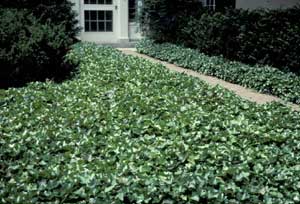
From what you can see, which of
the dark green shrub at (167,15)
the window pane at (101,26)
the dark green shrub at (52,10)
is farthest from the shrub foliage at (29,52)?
the window pane at (101,26)

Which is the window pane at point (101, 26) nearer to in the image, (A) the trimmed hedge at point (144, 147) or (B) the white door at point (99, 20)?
(B) the white door at point (99, 20)

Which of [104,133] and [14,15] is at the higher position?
[14,15]

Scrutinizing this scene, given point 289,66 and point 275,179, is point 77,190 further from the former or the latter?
point 289,66

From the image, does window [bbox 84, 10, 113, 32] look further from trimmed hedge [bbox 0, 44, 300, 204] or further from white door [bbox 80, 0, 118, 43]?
trimmed hedge [bbox 0, 44, 300, 204]

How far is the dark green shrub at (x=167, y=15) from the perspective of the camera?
537 inches

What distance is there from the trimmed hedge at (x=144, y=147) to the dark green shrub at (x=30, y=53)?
1729 millimetres

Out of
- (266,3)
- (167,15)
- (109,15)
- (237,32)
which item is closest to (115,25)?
(109,15)

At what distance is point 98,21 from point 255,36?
760cm

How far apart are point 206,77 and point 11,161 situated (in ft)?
22.9

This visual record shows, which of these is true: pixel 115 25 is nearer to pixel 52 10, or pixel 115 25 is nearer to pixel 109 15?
pixel 109 15

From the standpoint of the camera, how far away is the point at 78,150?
3809 millimetres

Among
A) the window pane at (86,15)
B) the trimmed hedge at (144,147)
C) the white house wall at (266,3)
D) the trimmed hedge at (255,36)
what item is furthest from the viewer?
the window pane at (86,15)

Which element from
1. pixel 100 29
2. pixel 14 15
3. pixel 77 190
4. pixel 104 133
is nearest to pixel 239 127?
pixel 104 133

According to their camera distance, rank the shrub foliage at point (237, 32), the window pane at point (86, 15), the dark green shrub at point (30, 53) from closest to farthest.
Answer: the dark green shrub at point (30, 53), the shrub foliage at point (237, 32), the window pane at point (86, 15)
